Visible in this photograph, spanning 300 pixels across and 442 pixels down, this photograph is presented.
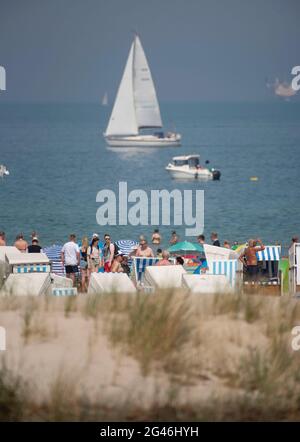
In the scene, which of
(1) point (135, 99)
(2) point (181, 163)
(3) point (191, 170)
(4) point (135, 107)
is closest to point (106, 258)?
(3) point (191, 170)

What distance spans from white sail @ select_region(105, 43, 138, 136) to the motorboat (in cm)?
1474

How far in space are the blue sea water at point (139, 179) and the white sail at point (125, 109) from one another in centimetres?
229

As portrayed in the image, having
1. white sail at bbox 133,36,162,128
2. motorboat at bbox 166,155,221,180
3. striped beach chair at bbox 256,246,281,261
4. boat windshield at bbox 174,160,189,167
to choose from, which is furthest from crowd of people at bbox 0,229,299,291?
white sail at bbox 133,36,162,128

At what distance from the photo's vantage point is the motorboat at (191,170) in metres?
62.0

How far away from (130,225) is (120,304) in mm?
34305

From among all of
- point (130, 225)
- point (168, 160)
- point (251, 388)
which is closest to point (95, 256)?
point (251, 388)

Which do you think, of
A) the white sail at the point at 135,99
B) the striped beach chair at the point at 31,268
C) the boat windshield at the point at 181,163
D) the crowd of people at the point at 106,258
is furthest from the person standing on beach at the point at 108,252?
the white sail at the point at 135,99

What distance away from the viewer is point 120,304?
30.0 ft

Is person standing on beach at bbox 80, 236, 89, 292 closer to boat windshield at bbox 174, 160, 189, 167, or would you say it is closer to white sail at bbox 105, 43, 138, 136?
boat windshield at bbox 174, 160, 189, 167

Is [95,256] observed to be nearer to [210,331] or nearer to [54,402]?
[210,331]

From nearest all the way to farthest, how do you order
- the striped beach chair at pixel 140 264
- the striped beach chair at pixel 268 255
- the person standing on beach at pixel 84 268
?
the striped beach chair at pixel 140 264, the person standing on beach at pixel 84 268, the striped beach chair at pixel 268 255

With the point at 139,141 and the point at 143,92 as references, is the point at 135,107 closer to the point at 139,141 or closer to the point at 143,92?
the point at 143,92

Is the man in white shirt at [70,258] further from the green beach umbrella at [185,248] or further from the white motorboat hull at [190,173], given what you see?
the white motorboat hull at [190,173]

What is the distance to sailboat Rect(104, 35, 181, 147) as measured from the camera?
79938mm
